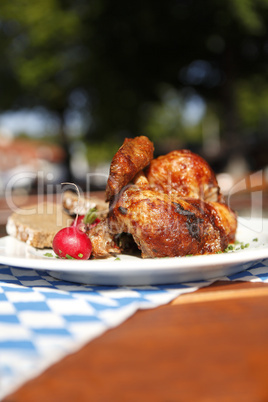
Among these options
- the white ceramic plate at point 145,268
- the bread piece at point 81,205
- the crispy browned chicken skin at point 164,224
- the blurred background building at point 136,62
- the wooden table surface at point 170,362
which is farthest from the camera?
the blurred background building at point 136,62

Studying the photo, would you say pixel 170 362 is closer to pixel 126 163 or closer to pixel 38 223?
pixel 126 163

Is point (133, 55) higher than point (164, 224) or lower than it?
higher

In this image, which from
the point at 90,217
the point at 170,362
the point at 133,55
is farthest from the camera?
the point at 133,55

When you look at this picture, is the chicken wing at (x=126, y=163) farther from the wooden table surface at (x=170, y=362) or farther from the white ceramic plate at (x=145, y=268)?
the wooden table surface at (x=170, y=362)

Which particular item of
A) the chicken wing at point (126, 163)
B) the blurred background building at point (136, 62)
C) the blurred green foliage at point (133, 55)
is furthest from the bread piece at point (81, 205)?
the blurred green foliage at point (133, 55)

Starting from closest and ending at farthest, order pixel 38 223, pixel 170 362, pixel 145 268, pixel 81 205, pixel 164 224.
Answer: pixel 170 362 → pixel 145 268 → pixel 164 224 → pixel 81 205 → pixel 38 223

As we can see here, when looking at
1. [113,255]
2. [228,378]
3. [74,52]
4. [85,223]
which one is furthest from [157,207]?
[74,52]

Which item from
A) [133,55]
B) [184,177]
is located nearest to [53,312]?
[184,177]
